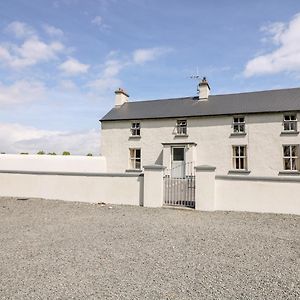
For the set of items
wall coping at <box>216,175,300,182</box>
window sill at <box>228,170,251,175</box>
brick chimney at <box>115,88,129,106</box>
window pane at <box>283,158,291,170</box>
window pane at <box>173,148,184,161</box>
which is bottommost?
window sill at <box>228,170,251,175</box>

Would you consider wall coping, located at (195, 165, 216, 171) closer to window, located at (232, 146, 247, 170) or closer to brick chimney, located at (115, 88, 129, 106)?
window, located at (232, 146, 247, 170)

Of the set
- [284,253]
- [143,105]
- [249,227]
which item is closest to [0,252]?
[284,253]

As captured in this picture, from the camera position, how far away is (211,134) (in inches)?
904

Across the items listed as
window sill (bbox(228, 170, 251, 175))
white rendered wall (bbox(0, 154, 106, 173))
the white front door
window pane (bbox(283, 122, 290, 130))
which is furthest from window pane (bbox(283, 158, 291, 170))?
white rendered wall (bbox(0, 154, 106, 173))

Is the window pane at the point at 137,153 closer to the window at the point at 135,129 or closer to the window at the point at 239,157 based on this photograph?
the window at the point at 135,129

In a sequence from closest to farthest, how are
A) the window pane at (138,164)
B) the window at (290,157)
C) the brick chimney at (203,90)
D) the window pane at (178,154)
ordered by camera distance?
1. the window at (290,157)
2. the window pane at (178,154)
3. the window pane at (138,164)
4. the brick chimney at (203,90)

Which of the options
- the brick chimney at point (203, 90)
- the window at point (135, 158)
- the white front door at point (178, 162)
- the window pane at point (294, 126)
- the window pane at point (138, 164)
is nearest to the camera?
the window pane at point (294, 126)

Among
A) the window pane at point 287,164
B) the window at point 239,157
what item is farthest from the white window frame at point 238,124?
the window pane at point 287,164

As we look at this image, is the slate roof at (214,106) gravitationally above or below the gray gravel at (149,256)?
above

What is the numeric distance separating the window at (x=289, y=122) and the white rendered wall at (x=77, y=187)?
568 inches

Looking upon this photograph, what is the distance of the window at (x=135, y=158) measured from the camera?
25.0m

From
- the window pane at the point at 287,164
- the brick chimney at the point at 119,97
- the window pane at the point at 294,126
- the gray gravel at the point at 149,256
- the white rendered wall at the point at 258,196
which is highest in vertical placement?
the brick chimney at the point at 119,97

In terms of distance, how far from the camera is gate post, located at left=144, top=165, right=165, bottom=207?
11.4 meters

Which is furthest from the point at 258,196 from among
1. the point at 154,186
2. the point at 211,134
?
the point at 211,134
